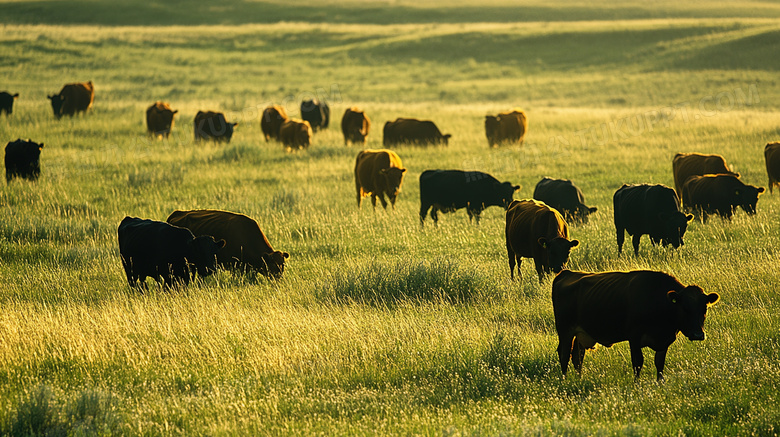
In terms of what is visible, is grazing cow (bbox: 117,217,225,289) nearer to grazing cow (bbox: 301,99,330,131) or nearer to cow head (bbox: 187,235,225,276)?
cow head (bbox: 187,235,225,276)

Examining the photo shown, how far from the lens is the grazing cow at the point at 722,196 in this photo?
13.3 meters

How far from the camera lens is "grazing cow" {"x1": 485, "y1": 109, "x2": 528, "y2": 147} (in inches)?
976

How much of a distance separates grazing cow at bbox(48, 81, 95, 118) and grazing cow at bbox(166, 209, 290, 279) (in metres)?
21.8

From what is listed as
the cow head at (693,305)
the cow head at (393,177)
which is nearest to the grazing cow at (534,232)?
the cow head at (693,305)

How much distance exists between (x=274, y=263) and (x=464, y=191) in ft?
18.0

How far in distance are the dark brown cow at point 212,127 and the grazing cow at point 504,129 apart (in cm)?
850

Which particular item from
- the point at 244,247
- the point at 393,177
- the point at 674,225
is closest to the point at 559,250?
the point at 674,225

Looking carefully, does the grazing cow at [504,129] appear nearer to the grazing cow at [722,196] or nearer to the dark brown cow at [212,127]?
the dark brown cow at [212,127]

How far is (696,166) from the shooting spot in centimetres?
1573

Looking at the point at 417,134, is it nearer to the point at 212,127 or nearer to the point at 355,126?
the point at 355,126

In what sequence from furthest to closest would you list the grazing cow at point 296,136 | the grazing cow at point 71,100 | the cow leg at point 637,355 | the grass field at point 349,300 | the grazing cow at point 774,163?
the grazing cow at point 71,100 < the grazing cow at point 296,136 < the grazing cow at point 774,163 < the cow leg at point 637,355 < the grass field at point 349,300

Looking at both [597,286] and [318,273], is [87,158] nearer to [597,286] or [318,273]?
[318,273]

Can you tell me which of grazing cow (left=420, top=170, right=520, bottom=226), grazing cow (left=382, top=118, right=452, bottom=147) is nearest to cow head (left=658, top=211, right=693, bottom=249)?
grazing cow (left=420, top=170, right=520, bottom=226)

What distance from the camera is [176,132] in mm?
27156
